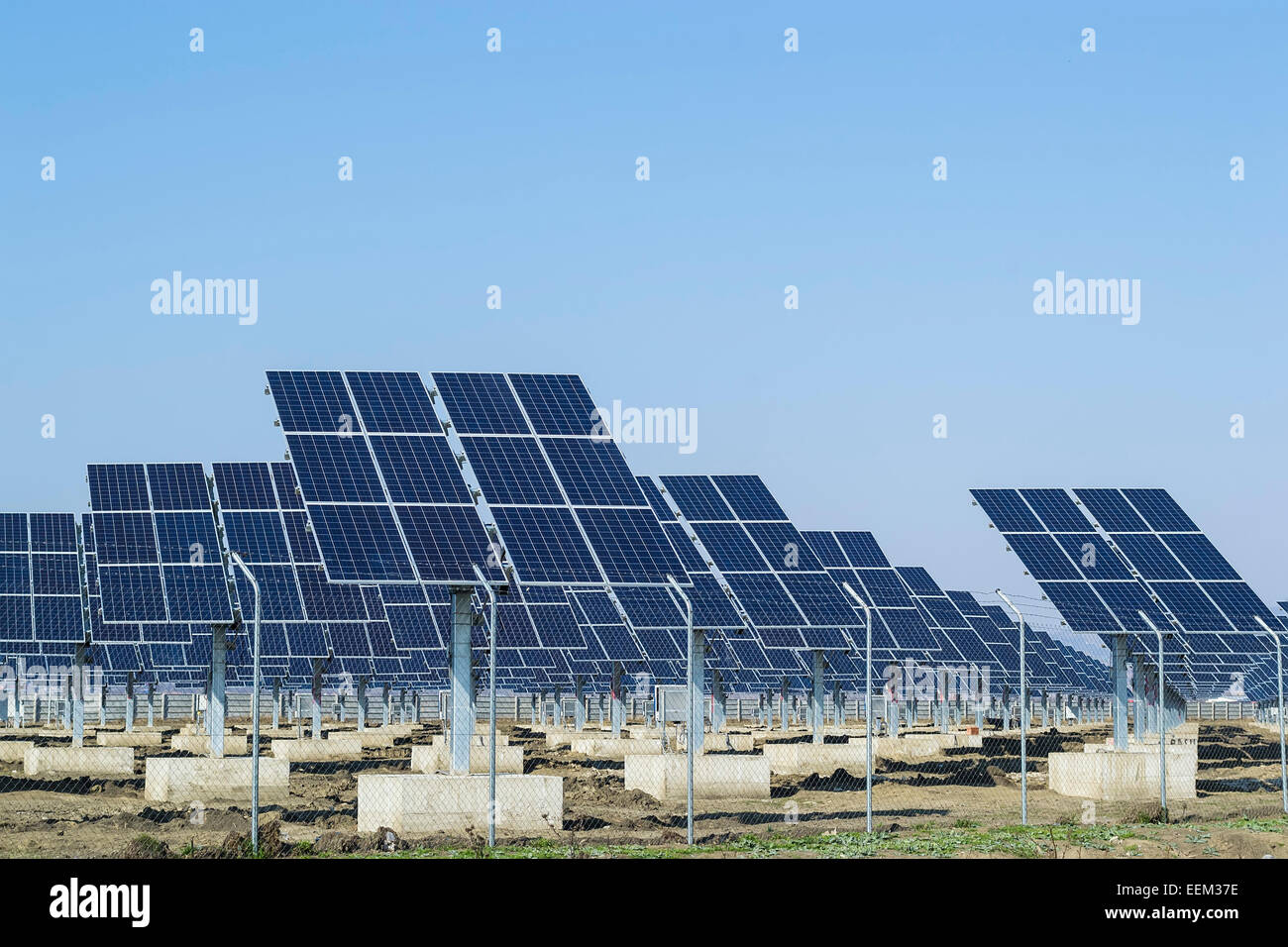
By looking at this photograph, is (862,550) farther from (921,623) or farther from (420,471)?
(420,471)

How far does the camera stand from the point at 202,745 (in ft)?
152

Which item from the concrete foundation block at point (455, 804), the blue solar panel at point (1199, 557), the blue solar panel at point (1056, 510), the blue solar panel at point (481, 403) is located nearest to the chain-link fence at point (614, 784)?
the concrete foundation block at point (455, 804)

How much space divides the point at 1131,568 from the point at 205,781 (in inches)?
926

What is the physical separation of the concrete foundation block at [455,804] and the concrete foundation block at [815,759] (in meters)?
16.4

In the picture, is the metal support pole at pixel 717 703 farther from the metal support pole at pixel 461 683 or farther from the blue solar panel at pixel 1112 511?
the metal support pole at pixel 461 683

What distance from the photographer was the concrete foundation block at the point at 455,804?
23.7 metres

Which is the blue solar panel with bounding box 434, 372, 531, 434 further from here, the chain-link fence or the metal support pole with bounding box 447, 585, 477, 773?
the metal support pole with bounding box 447, 585, 477, 773

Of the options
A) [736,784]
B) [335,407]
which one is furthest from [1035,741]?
[335,407]

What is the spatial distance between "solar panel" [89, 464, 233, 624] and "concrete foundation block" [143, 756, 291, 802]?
476 centimetres

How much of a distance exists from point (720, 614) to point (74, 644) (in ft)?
70.0

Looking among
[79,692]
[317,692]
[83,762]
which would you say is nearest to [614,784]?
[83,762]

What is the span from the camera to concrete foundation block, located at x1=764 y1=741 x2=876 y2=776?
1596 inches
